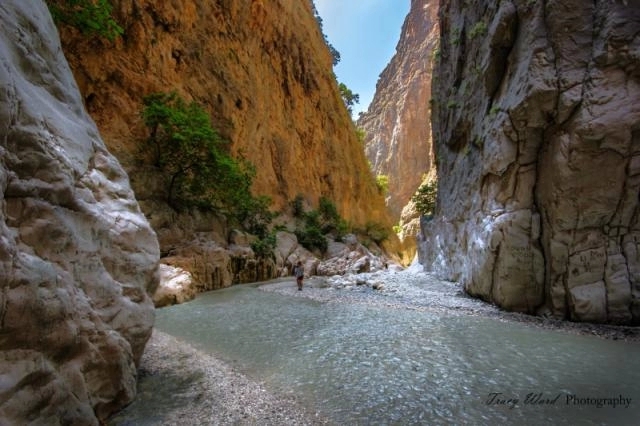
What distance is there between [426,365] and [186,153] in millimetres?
13303

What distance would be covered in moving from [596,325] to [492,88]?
790 cm

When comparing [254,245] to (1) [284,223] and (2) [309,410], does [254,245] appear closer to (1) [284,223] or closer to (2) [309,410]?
(1) [284,223]

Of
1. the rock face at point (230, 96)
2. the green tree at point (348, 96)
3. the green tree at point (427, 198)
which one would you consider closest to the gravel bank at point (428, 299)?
the rock face at point (230, 96)

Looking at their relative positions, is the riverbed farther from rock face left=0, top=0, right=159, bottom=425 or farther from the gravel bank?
rock face left=0, top=0, right=159, bottom=425

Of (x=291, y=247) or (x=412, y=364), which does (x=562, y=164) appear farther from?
(x=291, y=247)

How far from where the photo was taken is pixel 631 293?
7207 mm

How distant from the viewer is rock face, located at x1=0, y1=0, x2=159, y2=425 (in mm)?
2445

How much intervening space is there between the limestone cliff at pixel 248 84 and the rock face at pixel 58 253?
35.6ft

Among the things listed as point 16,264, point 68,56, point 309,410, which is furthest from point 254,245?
point 16,264

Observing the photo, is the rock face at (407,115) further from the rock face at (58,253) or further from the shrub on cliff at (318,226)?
the rock face at (58,253)

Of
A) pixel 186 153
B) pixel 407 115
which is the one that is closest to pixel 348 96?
pixel 407 115

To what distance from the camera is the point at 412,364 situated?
214 inches

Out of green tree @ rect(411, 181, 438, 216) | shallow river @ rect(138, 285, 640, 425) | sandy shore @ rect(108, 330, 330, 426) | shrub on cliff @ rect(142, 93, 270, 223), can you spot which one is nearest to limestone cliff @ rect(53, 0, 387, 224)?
shrub on cliff @ rect(142, 93, 270, 223)

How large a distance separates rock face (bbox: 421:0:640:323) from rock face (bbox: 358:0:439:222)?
4821 centimetres
